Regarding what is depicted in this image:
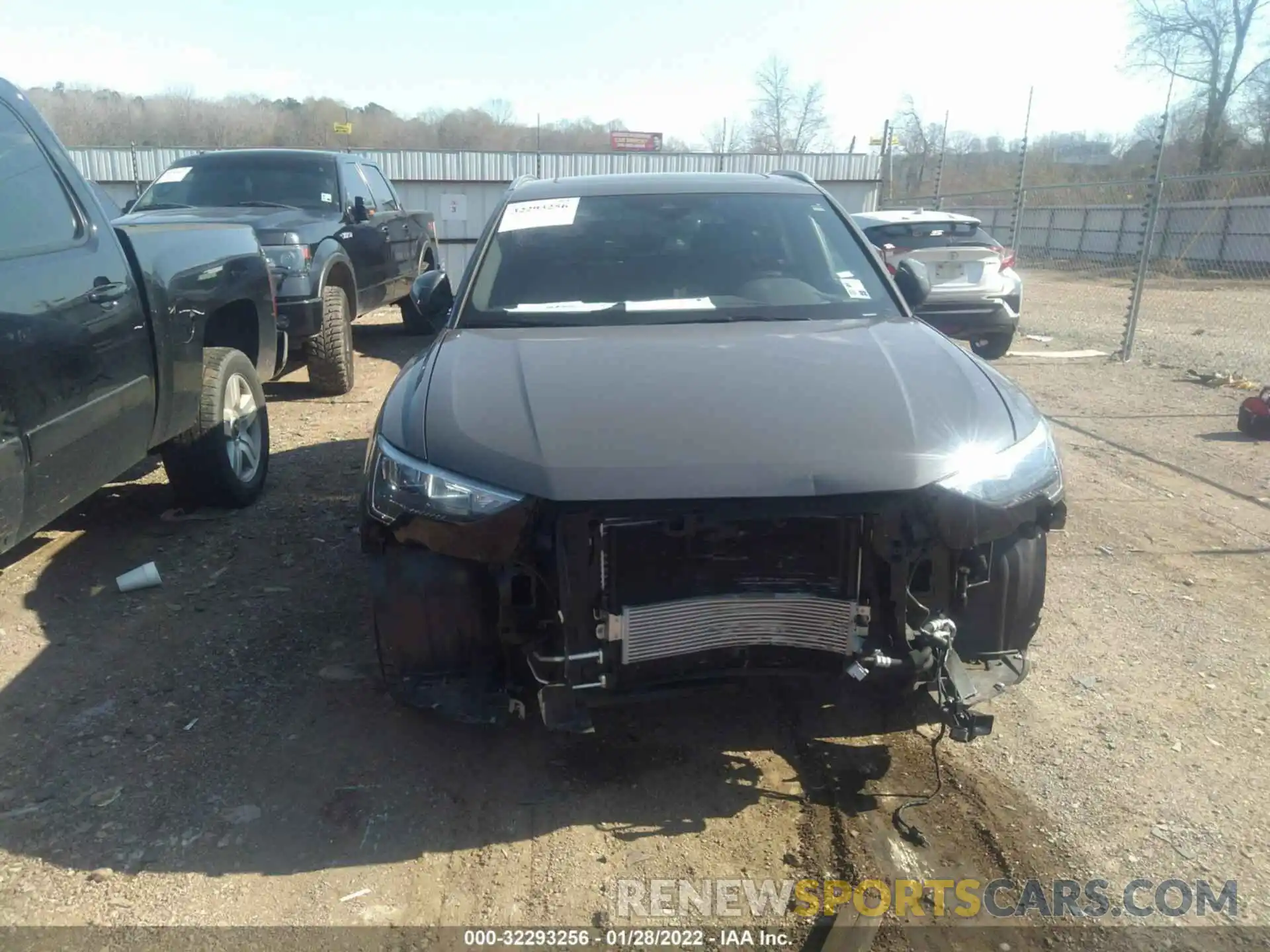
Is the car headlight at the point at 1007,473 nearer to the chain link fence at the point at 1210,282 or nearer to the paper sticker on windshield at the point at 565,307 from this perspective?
the paper sticker on windshield at the point at 565,307

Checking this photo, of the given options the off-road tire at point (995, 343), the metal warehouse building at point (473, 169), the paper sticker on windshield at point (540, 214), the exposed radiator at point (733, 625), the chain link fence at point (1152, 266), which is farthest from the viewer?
the metal warehouse building at point (473, 169)

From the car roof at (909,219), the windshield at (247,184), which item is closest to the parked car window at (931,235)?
the car roof at (909,219)

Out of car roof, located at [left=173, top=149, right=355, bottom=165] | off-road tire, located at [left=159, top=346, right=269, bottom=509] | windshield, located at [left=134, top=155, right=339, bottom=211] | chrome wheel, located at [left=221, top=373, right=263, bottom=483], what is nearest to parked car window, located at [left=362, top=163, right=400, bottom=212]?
car roof, located at [left=173, top=149, right=355, bottom=165]

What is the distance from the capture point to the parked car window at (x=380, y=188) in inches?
373

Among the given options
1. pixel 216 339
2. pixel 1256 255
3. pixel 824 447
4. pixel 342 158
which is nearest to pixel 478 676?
pixel 824 447

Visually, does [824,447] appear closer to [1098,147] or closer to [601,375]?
[601,375]

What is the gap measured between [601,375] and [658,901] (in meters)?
1.44

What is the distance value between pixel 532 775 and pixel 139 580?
2.26 meters

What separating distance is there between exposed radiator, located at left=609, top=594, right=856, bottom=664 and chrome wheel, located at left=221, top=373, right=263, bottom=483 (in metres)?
3.22

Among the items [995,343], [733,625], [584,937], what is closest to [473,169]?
[995,343]

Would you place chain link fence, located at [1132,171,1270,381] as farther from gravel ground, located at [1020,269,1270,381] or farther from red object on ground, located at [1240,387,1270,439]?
red object on ground, located at [1240,387,1270,439]

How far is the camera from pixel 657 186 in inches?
167

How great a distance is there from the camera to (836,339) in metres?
3.22

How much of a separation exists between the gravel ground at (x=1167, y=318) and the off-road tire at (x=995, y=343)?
1.30 m
